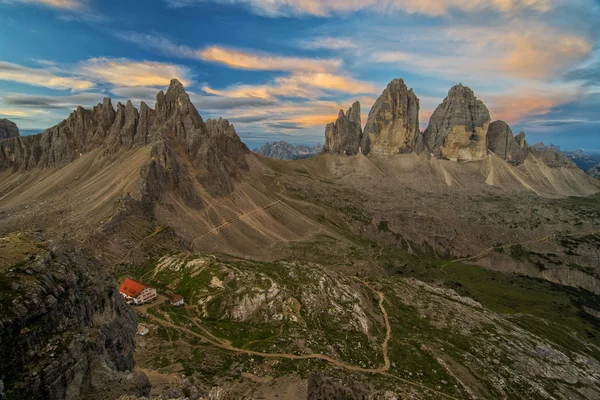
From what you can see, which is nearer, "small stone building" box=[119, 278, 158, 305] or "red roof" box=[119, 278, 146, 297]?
"small stone building" box=[119, 278, 158, 305]

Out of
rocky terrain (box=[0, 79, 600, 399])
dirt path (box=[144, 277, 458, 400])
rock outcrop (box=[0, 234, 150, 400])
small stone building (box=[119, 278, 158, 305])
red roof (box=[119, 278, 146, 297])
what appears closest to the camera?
rock outcrop (box=[0, 234, 150, 400])

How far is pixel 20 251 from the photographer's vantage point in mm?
28188

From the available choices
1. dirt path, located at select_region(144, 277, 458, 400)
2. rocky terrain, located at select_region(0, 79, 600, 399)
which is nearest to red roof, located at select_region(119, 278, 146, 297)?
rocky terrain, located at select_region(0, 79, 600, 399)

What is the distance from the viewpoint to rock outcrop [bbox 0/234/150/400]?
877 inches

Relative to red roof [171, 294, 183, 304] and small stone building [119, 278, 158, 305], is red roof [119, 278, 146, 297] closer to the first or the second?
small stone building [119, 278, 158, 305]

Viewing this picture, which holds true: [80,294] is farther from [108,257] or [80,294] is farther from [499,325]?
[499,325]

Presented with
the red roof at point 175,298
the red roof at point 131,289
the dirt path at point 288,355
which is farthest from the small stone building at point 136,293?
the dirt path at point 288,355

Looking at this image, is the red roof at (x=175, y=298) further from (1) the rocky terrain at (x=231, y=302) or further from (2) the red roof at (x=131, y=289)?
(2) the red roof at (x=131, y=289)

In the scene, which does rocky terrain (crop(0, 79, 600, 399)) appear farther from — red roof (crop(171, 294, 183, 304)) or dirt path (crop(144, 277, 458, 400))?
red roof (crop(171, 294, 183, 304))

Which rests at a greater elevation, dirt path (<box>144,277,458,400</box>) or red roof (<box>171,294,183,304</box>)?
red roof (<box>171,294,183,304</box>)

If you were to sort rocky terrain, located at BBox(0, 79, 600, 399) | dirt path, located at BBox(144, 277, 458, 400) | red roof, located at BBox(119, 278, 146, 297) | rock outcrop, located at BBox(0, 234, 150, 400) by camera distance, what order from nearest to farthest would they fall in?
1. rock outcrop, located at BBox(0, 234, 150, 400)
2. rocky terrain, located at BBox(0, 79, 600, 399)
3. dirt path, located at BBox(144, 277, 458, 400)
4. red roof, located at BBox(119, 278, 146, 297)

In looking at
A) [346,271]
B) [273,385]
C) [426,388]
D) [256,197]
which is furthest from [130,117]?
[426,388]

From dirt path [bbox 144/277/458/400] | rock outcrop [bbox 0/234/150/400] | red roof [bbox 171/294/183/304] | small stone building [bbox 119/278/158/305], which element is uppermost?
rock outcrop [bbox 0/234/150/400]

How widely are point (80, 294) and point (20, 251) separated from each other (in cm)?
610
